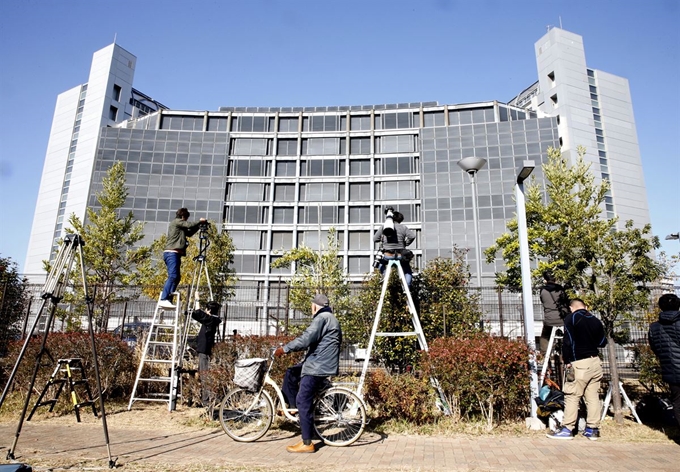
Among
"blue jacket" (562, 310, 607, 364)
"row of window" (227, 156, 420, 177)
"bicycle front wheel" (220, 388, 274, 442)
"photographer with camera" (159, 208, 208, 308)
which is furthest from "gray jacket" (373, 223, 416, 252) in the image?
"row of window" (227, 156, 420, 177)

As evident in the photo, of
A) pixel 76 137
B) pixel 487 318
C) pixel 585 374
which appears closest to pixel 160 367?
pixel 487 318

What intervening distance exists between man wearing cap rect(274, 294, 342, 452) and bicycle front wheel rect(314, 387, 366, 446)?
0.24m

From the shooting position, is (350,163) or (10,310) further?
(350,163)

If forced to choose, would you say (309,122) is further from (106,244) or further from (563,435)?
(563,435)

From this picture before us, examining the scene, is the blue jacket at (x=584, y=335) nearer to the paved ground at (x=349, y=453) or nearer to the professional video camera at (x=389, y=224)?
the paved ground at (x=349, y=453)

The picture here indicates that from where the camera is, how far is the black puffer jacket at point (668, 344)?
241 inches

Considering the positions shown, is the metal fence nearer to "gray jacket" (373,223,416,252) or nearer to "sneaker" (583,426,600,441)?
"sneaker" (583,426,600,441)

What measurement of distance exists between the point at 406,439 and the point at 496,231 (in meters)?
42.9

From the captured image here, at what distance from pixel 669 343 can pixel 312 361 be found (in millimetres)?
5219

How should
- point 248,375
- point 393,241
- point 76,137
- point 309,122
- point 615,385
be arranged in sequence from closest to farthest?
point 248,375
point 615,385
point 393,241
point 309,122
point 76,137

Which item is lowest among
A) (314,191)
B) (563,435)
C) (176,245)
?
(563,435)

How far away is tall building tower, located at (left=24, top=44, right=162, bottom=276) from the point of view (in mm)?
56750

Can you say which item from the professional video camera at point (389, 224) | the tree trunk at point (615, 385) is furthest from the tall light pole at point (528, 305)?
the professional video camera at point (389, 224)

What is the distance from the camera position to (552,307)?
8094 mm
